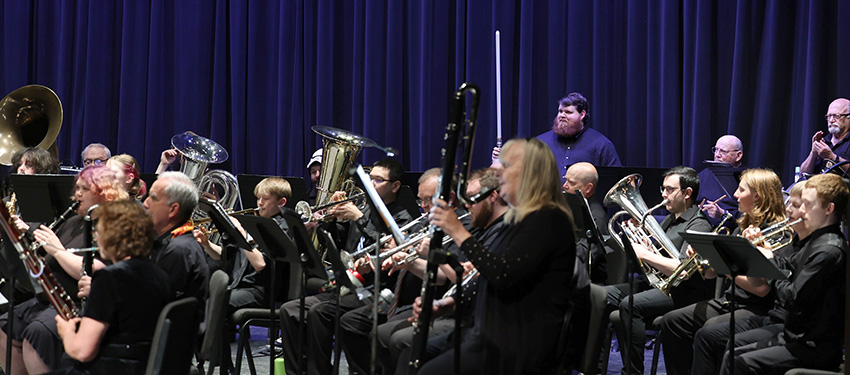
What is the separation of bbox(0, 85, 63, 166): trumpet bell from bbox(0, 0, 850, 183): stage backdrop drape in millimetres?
1063

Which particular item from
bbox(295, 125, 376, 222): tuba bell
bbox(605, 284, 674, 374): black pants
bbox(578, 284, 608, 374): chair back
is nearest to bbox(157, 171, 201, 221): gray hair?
bbox(295, 125, 376, 222): tuba bell

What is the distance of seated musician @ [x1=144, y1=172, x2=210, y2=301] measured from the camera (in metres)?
4.01

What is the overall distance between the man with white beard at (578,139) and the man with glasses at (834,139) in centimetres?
148

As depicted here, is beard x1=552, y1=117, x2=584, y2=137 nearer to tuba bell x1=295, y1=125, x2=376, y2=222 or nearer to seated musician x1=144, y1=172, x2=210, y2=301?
tuba bell x1=295, y1=125, x2=376, y2=222

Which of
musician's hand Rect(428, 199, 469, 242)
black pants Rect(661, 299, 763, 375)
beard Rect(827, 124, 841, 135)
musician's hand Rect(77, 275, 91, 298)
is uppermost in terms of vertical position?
beard Rect(827, 124, 841, 135)

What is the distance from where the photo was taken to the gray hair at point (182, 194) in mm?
4324

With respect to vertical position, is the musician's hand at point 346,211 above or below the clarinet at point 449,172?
below

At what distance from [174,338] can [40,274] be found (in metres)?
0.66

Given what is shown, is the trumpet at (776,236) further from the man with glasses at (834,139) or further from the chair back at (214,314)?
the chair back at (214,314)

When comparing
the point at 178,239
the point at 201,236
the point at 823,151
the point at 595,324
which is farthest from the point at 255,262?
the point at 823,151

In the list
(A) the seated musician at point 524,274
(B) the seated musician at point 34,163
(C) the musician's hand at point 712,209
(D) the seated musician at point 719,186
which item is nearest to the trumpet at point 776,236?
(D) the seated musician at point 719,186

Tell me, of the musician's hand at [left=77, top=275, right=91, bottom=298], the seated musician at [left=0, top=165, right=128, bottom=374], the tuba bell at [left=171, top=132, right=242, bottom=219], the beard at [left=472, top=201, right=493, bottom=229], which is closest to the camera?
the musician's hand at [left=77, top=275, right=91, bottom=298]

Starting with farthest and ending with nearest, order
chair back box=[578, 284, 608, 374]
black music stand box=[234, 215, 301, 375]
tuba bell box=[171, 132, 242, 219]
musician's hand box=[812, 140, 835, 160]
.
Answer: tuba bell box=[171, 132, 242, 219] → musician's hand box=[812, 140, 835, 160] → black music stand box=[234, 215, 301, 375] → chair back box=[578, 284, 608, 374]

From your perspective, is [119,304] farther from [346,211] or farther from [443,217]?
[346,211]
